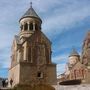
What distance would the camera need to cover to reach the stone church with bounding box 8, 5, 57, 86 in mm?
42250

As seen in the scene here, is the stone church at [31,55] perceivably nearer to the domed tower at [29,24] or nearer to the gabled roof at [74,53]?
the domed tower at [29,24]

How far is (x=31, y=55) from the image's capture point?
44.4m

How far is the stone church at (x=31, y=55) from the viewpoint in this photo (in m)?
42.2

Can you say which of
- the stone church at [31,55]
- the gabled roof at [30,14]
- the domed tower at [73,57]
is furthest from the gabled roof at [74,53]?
the stone church at [31,55]

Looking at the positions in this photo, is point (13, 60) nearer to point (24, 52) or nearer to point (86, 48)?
point (24, 52)

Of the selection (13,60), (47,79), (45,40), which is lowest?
(47,79)

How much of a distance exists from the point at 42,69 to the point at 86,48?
18.5 metres

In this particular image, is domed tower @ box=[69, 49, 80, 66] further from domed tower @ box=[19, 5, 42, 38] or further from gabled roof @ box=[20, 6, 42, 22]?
domed tower @ box=[19, 5, 42, 38]

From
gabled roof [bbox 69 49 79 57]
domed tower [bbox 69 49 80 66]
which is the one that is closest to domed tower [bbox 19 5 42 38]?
domed tower [bbox 69 49 80 66]

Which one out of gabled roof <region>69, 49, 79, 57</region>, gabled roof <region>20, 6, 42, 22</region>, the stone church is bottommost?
the stone church

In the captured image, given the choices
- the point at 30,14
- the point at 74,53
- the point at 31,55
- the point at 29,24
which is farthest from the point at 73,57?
the point at 31,55

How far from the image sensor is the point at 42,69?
43.9 m

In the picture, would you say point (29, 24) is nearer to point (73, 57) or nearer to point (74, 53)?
point (73, 57)

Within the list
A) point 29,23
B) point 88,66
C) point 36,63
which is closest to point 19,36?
point 29,23
